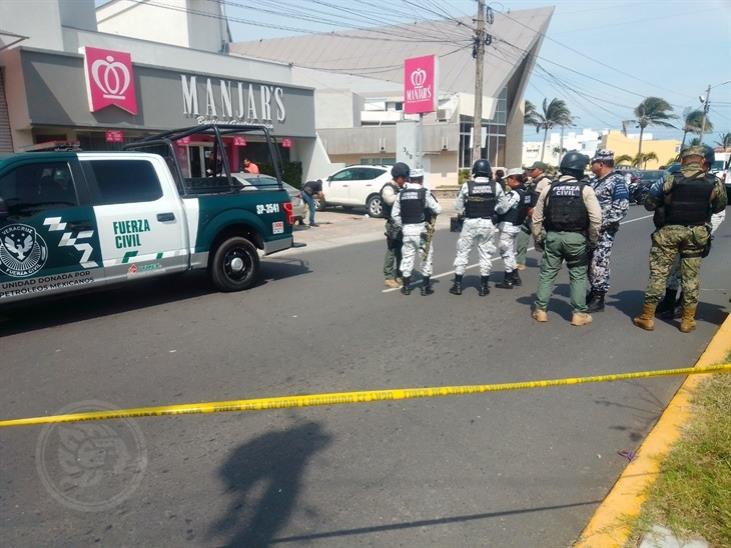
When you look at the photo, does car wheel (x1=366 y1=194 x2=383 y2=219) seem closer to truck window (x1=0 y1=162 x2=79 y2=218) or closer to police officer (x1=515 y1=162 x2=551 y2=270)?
police officer (x1=515 y1=162 x2=551 y2=270)

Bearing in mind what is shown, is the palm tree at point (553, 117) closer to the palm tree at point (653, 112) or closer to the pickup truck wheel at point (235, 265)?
the palm tree at point (653, 112)

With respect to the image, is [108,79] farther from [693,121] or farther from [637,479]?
[693,121]

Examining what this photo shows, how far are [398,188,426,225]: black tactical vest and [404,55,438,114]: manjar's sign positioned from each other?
17.0 meters

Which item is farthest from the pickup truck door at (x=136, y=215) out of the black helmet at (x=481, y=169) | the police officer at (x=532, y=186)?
the police officer at (x=532, y=186)

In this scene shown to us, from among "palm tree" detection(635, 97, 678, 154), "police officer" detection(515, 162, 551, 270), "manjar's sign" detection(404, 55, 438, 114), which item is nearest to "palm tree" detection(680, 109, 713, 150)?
"palm tree" detection(635, 97, 678, 154)

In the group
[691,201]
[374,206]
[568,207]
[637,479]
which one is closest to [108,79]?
[374,206]

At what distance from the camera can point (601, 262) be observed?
21.1 ft

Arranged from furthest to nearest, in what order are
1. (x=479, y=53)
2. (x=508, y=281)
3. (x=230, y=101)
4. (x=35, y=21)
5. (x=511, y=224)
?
(x=479, y=53) < (x=230, y=101) < (x=35, y=21) < (x=511, y=224) < (x=508, y=281)

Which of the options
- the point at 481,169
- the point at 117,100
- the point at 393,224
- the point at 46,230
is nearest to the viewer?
→ the point at 46,230

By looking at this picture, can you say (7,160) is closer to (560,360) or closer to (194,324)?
(194,324)

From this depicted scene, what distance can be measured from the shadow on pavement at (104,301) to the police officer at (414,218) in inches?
89.4

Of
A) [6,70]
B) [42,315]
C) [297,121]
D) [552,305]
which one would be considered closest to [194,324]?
[42,315]

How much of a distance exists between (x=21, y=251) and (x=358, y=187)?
43.3ft

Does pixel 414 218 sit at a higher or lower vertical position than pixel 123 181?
lower
